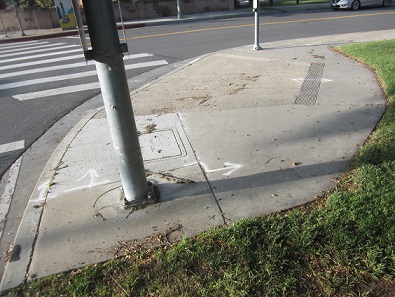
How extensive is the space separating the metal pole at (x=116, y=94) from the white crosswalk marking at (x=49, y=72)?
16.7 feet

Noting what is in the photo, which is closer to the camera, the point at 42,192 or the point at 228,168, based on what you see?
the point at 42,192

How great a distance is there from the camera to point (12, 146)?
5.04 metres

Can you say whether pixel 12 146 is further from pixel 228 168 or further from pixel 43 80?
pixel 43 80

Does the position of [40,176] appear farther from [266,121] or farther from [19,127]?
[266,121]

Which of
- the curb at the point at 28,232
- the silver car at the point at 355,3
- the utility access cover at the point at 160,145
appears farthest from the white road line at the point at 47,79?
the silver car at the point at 355,3

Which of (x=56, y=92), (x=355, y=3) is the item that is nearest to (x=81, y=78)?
(x=56, y=92)

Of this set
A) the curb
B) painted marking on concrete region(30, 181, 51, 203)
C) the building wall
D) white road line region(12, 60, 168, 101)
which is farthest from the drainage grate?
the building wall

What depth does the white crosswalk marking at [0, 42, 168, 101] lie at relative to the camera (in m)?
7.71

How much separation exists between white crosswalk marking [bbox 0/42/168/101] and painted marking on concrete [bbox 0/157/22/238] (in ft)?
11.0

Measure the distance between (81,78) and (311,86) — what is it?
5.59 meters

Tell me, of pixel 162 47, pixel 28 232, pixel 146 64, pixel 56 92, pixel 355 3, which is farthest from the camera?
pixel 355 3

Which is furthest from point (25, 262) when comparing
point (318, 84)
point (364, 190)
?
point (318, 84)

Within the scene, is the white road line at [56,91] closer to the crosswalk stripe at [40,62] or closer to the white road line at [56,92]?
the white road line at [56,92]

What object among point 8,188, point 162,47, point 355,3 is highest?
point 355,3
